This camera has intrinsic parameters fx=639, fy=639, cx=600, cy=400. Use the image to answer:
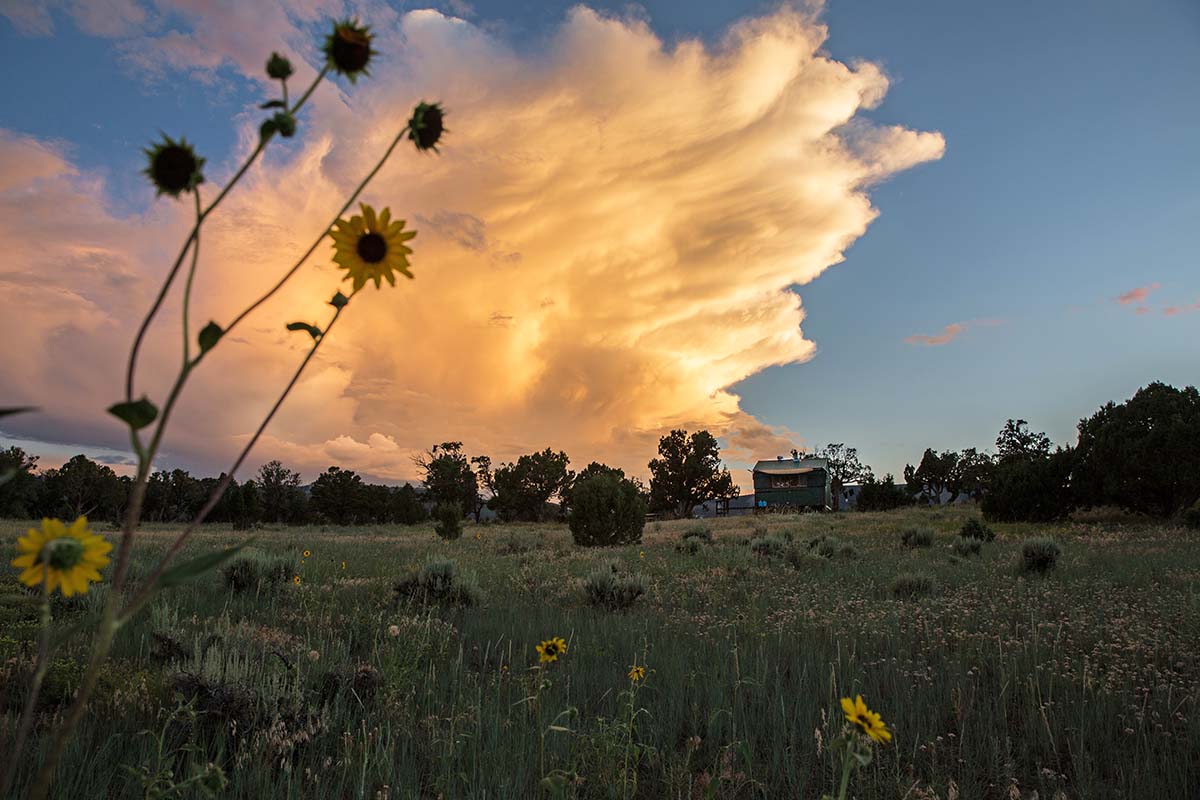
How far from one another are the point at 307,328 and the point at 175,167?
13.1 inches

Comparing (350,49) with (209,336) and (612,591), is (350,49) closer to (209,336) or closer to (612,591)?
(209,336)

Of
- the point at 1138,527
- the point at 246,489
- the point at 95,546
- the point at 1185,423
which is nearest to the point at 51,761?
the point at 95,546

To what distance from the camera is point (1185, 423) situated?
22.1m

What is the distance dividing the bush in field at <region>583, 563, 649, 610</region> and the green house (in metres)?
60.1

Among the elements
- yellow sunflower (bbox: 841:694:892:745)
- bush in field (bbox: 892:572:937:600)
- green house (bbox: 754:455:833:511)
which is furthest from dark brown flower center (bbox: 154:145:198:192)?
green house (bbox: 754:455:833:511)

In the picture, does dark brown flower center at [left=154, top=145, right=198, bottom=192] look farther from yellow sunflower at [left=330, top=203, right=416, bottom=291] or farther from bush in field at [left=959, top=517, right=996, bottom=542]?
bush in field at [left=959, top=517, right=996, bottom=542]

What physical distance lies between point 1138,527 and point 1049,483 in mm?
6332

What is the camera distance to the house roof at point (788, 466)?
234 feet

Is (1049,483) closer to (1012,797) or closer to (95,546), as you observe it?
(1012,797)

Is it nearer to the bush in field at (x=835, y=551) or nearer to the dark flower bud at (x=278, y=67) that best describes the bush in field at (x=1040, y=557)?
the bush in field at (x=835, y=551)

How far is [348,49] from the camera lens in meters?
1.12

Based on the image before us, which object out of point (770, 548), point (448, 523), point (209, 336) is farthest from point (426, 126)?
point (448, 523)

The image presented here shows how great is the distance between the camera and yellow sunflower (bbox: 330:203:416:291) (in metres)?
1.36

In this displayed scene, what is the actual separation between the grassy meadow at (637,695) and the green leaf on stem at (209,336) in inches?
34.5
